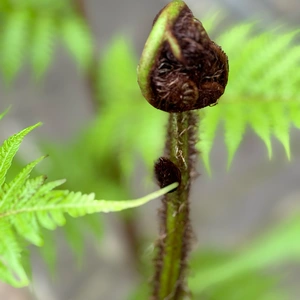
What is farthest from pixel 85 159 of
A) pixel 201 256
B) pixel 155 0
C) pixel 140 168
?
pixel 155 0

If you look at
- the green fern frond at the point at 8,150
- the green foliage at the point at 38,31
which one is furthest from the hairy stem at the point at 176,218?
the green foliage at the point at 38,31

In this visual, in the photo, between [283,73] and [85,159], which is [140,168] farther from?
[283,73]

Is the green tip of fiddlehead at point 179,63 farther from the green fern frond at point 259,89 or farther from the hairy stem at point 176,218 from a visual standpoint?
the green fern frond at point 259,89

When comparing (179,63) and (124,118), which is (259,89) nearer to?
(124,118)

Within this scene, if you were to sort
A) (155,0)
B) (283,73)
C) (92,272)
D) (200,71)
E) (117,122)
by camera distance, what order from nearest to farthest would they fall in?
(200,71) < (283,73) < (117,122) < (92,272) < (155,0)

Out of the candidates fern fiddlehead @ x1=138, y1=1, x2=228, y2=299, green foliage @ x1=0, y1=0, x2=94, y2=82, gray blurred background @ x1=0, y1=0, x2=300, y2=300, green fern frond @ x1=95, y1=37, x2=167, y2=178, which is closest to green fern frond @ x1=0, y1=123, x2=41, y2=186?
fern fiddlehead @ x1=138, y1=1, x2=228, y2=299
